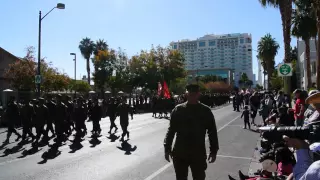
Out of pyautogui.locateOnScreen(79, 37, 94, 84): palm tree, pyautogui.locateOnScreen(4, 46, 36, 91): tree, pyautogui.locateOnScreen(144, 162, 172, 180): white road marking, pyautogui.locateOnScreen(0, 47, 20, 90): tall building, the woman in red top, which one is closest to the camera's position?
pyautogui.locateOnScreen(144, 162, 172, 180): white road marking

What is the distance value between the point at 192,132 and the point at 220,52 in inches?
7717

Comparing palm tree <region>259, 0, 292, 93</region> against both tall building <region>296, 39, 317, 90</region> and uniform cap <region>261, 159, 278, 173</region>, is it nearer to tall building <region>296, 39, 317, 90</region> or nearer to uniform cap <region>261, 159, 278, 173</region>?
uniform cap <region>261, 159, 278, 173</region>

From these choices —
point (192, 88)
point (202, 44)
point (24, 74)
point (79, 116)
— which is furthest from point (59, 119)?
point (202, 44)

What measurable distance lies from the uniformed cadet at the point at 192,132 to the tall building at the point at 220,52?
624 ft

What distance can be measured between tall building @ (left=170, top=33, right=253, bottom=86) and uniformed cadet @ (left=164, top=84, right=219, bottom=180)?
624 feet

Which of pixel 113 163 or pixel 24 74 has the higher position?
pixel 24 74

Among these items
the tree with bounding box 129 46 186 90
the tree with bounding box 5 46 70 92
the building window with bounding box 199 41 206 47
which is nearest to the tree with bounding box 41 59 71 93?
the tree with bounding box 5 46 70 92

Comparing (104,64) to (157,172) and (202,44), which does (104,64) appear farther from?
(202,44)

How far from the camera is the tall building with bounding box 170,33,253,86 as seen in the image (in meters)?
195

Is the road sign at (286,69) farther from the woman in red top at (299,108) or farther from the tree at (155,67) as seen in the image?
the tree at (155,67)

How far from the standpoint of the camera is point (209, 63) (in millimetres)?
197875

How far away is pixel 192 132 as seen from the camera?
4.16m

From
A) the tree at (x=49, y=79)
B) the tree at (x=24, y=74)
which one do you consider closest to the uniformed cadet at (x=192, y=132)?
the tree at (x=24, y=74)

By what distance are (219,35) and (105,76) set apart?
160514 mm
